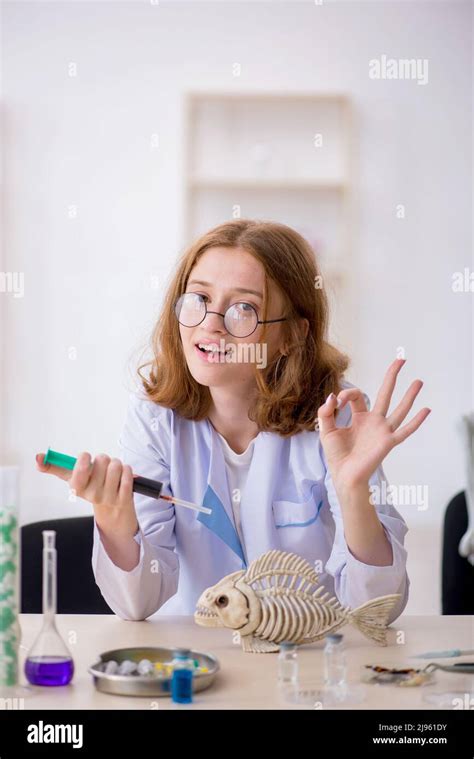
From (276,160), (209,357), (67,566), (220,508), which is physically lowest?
(67,566)

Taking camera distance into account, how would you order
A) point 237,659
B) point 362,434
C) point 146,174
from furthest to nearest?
point 146,174, point 362,434, point 237,659

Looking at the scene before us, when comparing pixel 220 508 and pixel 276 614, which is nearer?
pixel 276 614

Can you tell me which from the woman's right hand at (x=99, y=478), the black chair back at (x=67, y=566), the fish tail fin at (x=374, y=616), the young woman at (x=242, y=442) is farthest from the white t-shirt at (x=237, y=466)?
the fish tail fin at (x=374, y=616)

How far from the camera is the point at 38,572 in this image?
1604 mm

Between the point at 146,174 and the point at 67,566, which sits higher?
the point at 146,174

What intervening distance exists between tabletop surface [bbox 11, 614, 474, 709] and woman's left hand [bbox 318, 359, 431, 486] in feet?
0.73

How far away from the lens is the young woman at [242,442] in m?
1.30

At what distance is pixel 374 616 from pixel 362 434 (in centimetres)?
28

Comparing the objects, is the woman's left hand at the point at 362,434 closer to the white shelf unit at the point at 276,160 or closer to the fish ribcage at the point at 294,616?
the fish ribcage at the point at 294,616

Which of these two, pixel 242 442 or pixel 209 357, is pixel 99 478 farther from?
pixel 242 442

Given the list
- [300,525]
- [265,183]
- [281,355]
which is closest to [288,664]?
[300,525]

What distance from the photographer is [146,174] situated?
3.17 m

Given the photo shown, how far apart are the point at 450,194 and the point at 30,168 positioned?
1.55m
